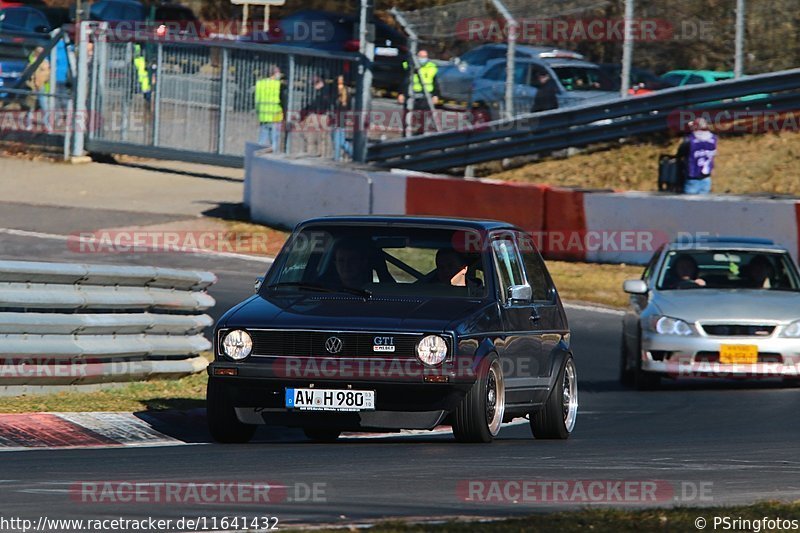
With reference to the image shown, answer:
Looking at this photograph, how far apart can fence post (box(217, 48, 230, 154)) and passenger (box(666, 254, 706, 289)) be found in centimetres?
1535

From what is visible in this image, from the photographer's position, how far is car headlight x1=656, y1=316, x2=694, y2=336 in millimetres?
14000

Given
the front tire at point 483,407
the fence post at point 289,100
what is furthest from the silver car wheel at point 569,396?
the fence post at point 289,100

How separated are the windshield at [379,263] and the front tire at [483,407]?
1.97ft

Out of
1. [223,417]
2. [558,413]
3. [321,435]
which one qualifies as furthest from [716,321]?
[223,417]

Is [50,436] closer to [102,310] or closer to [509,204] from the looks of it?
[102,310]

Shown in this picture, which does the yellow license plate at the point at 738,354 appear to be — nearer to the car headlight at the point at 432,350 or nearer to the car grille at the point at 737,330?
the car grille at the point at 737,330

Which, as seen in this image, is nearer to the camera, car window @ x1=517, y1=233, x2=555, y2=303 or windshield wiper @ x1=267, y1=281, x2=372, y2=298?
windshield wiper @ x1=267, y1=281, x2=372, y2=298

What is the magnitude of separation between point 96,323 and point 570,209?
1137cm

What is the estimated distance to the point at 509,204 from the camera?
2219 cm

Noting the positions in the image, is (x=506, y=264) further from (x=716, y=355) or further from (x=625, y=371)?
(x=625, y=371)

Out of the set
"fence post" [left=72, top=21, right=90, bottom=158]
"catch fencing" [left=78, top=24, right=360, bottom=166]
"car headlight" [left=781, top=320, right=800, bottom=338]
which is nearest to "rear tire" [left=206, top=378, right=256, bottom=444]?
"car headlight" [left=781, top=320, right=800, bottom=338]

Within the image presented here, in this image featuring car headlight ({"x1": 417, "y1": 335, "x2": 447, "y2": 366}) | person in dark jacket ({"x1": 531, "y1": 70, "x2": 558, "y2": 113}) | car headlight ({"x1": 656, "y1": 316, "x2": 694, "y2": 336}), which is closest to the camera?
car headlight ({"x1": 417, "y1": 335, "x2": 447, "y2": 366})

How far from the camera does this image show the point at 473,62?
26.7 metres

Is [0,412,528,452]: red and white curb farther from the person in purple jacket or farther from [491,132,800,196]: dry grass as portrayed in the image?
[491,132,800,196]: dry grass
